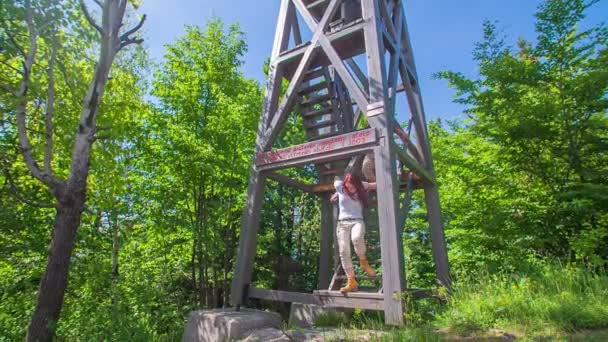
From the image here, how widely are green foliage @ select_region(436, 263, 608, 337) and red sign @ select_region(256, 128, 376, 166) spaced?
8.50 feet

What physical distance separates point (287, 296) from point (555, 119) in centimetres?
667

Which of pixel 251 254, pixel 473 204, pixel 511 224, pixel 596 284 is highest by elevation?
pixel 473 204

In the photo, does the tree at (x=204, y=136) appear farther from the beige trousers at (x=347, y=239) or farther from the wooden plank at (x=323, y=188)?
the beige trousers at (x=347, y=239)

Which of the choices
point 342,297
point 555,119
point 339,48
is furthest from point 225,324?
point 555,119

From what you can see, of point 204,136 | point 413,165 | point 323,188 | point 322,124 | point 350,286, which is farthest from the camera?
point 204,136

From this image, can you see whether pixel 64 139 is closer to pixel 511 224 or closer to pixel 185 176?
pixel 185 176

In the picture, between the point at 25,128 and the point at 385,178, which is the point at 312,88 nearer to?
the point at 385,178

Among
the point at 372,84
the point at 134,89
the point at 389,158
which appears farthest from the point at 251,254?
the point at 134,89

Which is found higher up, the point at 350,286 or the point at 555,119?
the point at 555,119

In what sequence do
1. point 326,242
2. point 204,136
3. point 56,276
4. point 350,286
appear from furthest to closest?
point 204,136 < point 326,242 < point 56,276 < point 350,286

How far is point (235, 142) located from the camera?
960 centimetres

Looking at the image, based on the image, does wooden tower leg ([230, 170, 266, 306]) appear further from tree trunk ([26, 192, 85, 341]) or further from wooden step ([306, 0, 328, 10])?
wooden step ([306, 0, 328, 10])

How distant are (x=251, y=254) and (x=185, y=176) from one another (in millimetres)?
4076

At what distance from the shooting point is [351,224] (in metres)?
5.54
